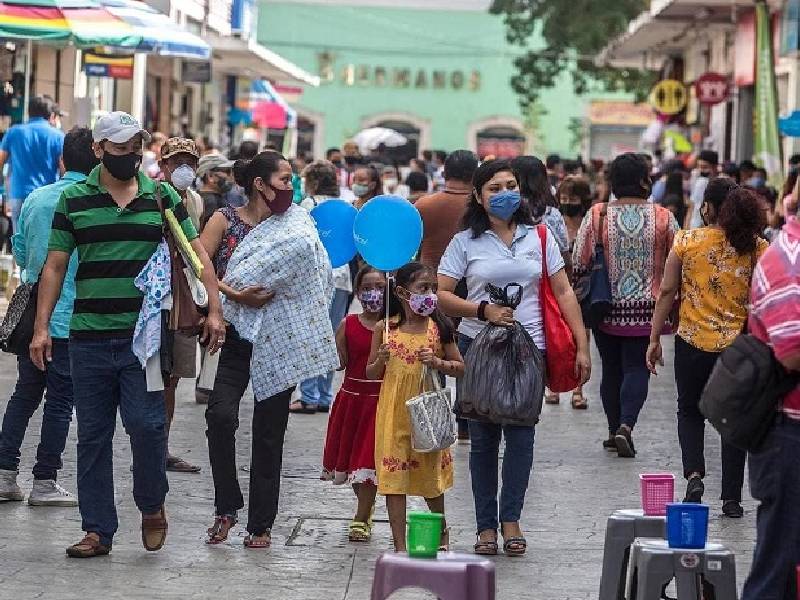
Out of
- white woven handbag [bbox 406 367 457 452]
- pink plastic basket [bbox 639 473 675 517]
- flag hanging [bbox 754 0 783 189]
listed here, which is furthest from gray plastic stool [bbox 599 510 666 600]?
flag hanging [bbox 754 0 783 189]

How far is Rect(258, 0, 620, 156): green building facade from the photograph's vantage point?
67.9 metres

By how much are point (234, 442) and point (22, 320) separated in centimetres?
138

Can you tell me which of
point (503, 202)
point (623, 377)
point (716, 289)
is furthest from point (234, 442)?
point (623, 377)

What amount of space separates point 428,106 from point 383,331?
199ft

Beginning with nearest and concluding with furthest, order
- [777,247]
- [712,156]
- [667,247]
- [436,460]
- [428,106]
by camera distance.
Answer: [777,247] < [436,460] < [667,247] < [712,156] < [428,106]

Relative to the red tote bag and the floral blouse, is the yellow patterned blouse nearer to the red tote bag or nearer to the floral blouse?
the red tote bag

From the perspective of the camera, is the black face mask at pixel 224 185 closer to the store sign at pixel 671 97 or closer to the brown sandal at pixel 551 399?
the brown sandal at pixel 551 399

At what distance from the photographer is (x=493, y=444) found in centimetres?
862

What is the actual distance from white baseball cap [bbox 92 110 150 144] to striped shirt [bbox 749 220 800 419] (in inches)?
121

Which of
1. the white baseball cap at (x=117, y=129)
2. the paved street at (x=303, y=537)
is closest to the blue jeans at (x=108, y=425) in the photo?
the paved street at (x=303, y=537)

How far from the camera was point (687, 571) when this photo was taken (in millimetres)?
6324

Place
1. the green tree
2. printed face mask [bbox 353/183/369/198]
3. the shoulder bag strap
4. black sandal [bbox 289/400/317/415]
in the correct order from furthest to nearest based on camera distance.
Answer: the green tree → printed face mask [bbox 353/183/369/198] → black sandal [bbox 289/400/317/415] → the shoulder bag strap

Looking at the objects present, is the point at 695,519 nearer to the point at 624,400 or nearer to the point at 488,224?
the point at 488,224

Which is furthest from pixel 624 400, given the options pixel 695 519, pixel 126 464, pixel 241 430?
pixel 695 519
